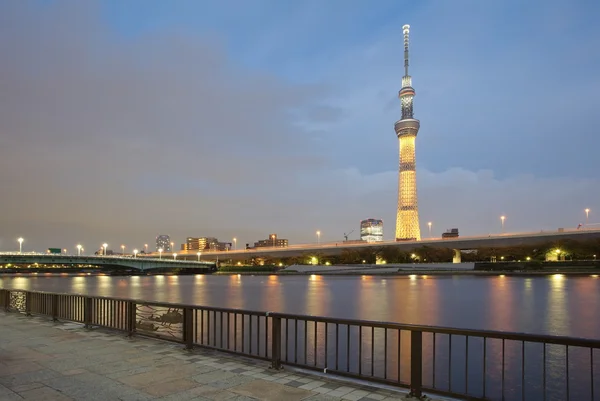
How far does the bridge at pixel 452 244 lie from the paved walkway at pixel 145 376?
120 m

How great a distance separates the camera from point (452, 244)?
5108 inches

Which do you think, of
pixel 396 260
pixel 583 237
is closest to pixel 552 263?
pixel 583 237

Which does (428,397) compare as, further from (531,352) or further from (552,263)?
(552,263)

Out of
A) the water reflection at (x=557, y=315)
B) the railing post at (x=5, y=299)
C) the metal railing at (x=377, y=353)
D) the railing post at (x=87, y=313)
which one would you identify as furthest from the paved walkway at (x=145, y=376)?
the water reflection at (x=557, y=315)

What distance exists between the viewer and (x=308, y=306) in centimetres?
4172

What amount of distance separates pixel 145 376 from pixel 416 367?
209 inches

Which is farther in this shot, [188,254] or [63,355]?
[188,254]

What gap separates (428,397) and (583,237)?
124m

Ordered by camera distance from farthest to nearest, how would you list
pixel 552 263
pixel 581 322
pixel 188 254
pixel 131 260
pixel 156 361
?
pixel 188 254, pixel 131 260, pixel 552 263, pixel 581 322, pixel 156 361

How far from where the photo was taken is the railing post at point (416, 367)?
7.77 m

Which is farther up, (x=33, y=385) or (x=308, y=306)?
(x=33, y=385)

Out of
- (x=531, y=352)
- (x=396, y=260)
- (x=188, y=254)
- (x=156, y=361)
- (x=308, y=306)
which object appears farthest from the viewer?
(x=188, y=254)

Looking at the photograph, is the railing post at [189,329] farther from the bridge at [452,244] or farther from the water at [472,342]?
the bridge at [452,244]

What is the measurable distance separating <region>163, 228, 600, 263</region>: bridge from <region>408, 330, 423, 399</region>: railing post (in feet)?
397
